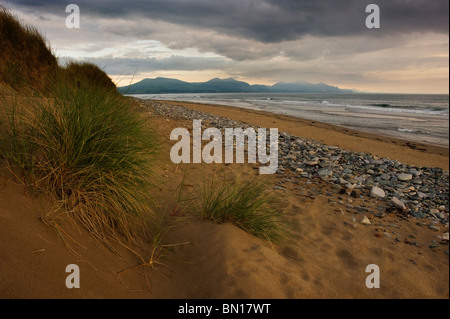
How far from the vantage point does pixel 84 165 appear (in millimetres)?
2787

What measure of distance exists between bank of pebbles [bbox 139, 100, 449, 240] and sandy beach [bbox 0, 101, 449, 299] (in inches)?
18.6

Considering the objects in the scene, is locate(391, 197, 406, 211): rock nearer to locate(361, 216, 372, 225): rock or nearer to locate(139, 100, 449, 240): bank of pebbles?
locate(139, 100, 449, 240): bank of pebbles

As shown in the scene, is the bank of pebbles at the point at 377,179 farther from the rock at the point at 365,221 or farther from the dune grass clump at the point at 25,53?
the dune grass clump at the point at 25,53

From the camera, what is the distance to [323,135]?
481 inches

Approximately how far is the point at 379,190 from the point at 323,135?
295 inches

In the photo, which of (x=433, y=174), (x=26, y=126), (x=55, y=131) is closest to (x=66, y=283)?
(x=55, y=131)

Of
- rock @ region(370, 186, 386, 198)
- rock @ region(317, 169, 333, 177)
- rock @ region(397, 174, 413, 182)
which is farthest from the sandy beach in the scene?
rock @ region(397, 174, 413, 182)

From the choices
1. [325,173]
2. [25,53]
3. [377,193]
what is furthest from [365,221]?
[25,53]

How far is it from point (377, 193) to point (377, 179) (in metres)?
0.99

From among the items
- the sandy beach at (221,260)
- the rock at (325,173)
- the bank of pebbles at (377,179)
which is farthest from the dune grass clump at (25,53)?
the rock at (325,173)

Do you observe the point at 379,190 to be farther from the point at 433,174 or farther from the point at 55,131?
the point at 55,131

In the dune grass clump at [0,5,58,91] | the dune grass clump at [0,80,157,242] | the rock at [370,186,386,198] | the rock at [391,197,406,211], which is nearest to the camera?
the dune grass clump at [0,80,157,242]

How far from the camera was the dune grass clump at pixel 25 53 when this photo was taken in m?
6.55

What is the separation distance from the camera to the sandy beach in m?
2.03
